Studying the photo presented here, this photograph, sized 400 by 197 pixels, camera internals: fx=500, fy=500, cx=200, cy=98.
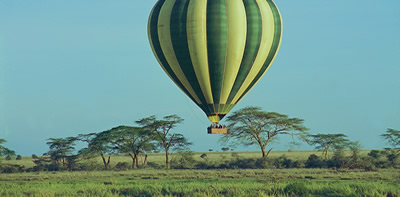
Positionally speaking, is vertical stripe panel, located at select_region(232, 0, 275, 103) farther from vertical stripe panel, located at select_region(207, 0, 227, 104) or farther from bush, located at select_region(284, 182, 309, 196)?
bush, located at select_region(284, 182, 309, 196)

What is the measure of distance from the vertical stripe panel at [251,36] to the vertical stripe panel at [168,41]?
4.16 meters

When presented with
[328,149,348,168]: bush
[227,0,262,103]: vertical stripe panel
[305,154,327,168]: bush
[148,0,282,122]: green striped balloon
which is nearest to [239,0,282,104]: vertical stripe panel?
[148,0,282,122]: green striped balloon

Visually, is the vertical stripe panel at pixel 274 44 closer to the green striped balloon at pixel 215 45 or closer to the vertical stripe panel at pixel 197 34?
the green striped balloon at pixel 215 45

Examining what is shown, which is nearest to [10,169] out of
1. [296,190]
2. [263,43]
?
[263,43]

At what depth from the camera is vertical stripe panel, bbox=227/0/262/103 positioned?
1459 inches

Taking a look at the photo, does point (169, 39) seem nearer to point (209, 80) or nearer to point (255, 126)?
point (209, 80)

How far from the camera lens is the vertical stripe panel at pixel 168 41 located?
37625 mm

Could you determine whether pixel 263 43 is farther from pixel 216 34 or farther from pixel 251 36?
pixel 216 34

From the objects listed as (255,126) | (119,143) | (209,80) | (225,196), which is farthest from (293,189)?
(119,143)

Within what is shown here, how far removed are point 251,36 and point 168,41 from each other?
623 centimetres

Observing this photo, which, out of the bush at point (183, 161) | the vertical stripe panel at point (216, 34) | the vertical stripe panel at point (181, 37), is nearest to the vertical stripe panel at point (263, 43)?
the vertical stripe panel at point (216, 34)

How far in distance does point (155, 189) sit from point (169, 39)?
1321cm

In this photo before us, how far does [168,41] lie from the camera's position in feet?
124

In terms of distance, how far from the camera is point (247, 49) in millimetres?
37188
